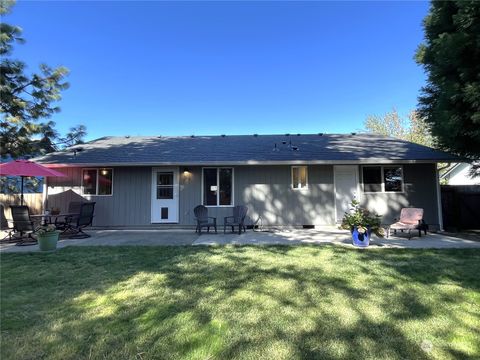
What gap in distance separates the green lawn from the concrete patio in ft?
5.35

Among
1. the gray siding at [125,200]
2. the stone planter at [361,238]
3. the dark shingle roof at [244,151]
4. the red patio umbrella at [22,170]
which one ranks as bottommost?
the stone planter at [361,238]

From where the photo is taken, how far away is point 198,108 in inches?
800

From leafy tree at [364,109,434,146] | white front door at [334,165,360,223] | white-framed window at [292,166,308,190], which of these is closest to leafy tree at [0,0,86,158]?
white-framed window at [292,166,308,190]

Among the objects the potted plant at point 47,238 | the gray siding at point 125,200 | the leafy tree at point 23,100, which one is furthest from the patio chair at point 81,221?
the leafy tree at point 23,100

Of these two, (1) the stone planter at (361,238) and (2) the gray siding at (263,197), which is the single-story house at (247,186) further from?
(1) the stone planter at (361,238)

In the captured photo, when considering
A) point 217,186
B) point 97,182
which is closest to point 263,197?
point 217,186

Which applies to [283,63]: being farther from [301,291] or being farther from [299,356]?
[299,356]

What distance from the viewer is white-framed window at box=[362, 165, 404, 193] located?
10578 millimetres

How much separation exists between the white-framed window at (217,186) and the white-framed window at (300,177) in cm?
233

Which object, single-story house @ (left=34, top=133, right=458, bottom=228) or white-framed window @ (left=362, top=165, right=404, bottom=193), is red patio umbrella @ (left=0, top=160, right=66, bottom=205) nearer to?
single-story house @ (left=34, top=133, right=458, bottom=228)

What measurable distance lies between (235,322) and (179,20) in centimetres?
1199

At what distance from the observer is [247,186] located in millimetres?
10875

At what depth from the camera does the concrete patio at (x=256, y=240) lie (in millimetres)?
7441

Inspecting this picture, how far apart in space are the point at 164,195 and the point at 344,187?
6745 millimetres
